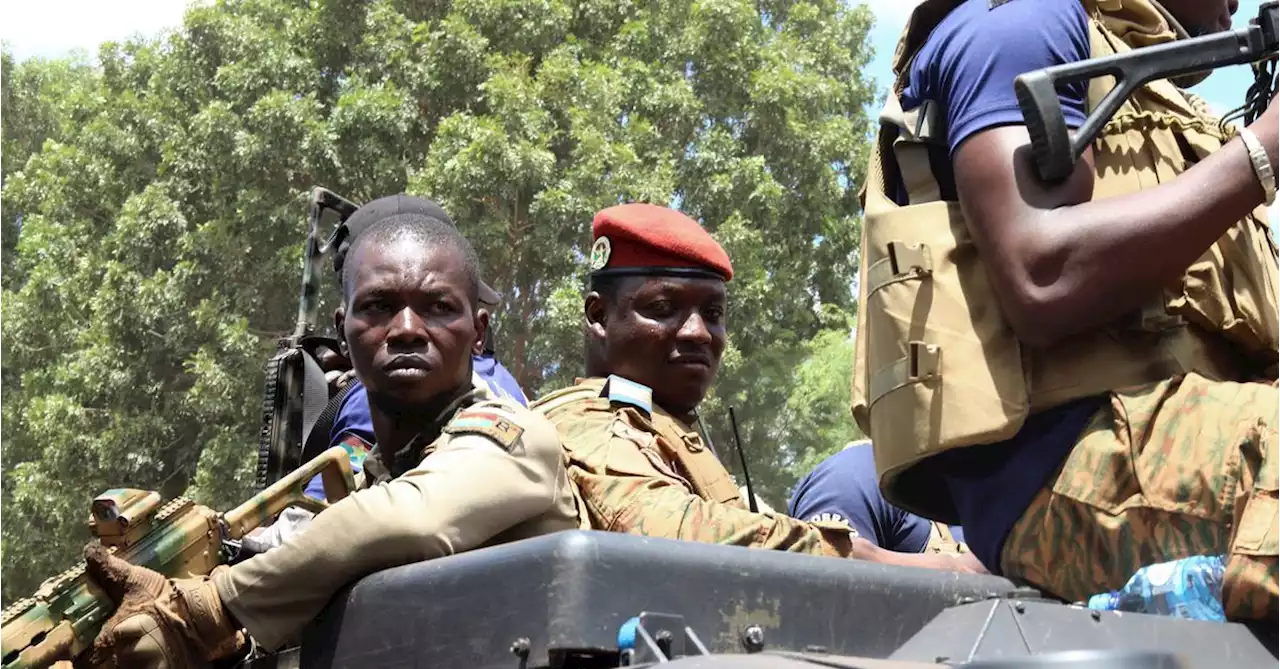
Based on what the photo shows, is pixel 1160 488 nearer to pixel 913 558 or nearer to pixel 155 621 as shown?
pixel 155 621

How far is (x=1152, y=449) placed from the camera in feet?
6.61

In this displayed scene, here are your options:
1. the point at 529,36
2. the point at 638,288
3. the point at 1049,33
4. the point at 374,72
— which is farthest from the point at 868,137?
the point at 1049,33

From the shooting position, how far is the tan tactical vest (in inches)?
82.7

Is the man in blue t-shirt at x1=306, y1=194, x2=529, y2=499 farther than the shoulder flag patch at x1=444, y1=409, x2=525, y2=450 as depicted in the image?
Yes

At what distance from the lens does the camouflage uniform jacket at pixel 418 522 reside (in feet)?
6.92

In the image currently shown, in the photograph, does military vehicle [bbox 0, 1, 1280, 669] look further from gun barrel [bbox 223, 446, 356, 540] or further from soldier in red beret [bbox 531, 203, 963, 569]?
soldier in red beret [bbox 531, 203, 963, 569]

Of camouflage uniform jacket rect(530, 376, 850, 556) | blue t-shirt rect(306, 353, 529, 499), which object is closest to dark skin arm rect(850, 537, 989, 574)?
camouflage uniform jacket rect(530, 376, 850, 556)

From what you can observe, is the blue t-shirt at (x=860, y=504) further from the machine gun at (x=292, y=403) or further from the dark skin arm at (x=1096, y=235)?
the dark skin arm at (x=1096, y=235)

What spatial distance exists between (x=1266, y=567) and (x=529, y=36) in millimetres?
15299

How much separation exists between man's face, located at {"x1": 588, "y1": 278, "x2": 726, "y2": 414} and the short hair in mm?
822

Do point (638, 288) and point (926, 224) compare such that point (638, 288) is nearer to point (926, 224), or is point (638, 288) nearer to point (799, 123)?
point (926, 224)

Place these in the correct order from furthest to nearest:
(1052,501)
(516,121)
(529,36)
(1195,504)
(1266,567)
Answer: (529,36) < (516,121) < (1052,501) < (1195,504) < (1266,567)

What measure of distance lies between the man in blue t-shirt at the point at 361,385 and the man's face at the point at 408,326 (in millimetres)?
816

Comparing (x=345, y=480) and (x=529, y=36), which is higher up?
(x=529, y=36)
